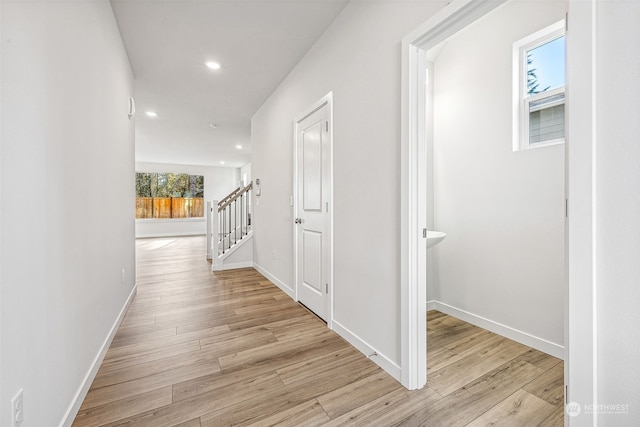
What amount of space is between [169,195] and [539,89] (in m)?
10.3

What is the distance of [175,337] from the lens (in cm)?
224

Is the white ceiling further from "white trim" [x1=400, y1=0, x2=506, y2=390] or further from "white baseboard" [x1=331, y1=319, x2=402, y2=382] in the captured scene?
"white baseboard" [x1=331, y1=319, x2=402, y2=382]

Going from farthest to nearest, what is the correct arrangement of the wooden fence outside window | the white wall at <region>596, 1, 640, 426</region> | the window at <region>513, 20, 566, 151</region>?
1. the wooden fence outside window
2. the window at <region>513, 20, 566, 151</region>
3. the white wall at <region>596, 1, 640, 426</region>

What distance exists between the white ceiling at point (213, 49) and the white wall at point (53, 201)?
50 cm

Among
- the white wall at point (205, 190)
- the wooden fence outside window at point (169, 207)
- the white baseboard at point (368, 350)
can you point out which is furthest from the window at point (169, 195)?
the white baseboard at point (368, 350)

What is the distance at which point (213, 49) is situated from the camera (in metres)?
2.81

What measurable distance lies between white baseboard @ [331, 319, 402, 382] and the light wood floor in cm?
5

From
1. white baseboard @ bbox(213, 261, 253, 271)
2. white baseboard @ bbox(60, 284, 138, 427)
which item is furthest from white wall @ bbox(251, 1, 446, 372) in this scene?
white baseboard @ bbox(213, 261, 253, 271)

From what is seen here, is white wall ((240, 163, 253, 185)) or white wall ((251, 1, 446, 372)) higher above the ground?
white wall ((240, 163, 253, 185))

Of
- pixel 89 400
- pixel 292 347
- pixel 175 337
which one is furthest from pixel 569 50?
pixel 175 337

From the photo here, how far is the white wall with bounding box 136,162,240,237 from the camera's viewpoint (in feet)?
30.6

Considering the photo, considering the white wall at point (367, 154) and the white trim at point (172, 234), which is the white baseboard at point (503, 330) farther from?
the white trim at point (172, 234)

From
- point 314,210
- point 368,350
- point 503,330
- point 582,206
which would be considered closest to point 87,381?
point 368,350

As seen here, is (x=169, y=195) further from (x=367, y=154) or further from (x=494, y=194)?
(x=494, y=194)
